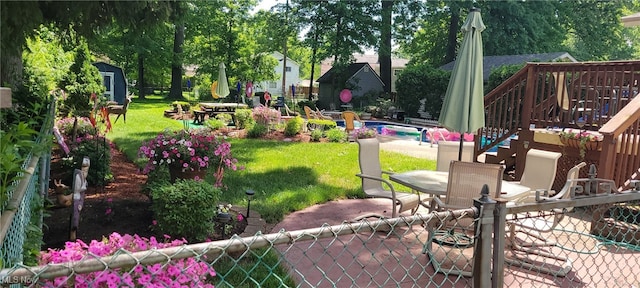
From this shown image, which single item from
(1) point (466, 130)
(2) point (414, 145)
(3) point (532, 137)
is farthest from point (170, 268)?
(2) point (414, 145)

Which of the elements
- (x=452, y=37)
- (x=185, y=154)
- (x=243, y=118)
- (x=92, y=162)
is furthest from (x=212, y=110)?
(x=452, y=37)

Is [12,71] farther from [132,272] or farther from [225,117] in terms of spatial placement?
[225,117]

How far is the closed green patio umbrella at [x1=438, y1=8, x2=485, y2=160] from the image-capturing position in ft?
17.7

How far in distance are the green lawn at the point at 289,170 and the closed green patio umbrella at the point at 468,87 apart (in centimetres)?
197

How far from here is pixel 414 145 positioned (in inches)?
538

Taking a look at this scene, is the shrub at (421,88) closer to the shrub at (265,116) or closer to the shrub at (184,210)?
the shrub at (265,116)

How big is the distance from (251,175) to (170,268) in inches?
224

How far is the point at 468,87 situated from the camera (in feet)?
17.8

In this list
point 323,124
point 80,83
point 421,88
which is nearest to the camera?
point 80,83

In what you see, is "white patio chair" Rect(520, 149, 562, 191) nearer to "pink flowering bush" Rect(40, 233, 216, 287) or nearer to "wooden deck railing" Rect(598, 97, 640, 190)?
"wooden deck railing" Rect(598, 97, 640, 190)

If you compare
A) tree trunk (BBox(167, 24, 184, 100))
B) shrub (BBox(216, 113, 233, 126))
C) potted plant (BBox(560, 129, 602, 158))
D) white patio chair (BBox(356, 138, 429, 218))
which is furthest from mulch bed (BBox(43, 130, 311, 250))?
tree trunk (BBox(167, 24, 184, 100))

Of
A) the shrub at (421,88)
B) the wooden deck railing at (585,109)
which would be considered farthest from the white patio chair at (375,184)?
the shrub at (421,88)

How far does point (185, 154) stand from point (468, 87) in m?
3.34

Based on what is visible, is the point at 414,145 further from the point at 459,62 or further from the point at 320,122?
the point at 459,62
